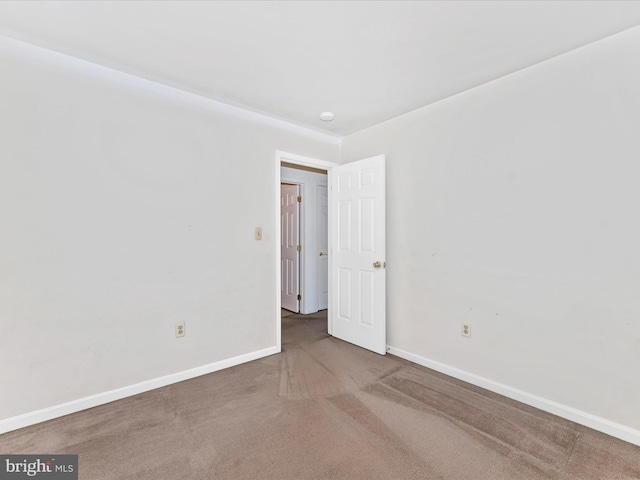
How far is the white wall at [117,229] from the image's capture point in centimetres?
199

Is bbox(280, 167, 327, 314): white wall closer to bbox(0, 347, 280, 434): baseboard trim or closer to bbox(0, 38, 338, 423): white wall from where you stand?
bbox(0, 38, 338, 423): white wall

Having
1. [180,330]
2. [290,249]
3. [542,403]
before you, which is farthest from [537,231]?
[290,249]

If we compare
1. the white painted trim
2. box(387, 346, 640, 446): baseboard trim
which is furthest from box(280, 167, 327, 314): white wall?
box(387, 346, 640, 446): baseboard trim

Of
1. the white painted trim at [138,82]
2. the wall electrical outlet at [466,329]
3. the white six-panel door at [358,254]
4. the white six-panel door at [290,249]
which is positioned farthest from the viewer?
the white six-panel door at [290,249]

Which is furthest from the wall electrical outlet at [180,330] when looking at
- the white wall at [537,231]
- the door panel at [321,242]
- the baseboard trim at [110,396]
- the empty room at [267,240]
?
the door panel at [321,242]

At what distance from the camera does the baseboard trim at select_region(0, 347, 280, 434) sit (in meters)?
1.98

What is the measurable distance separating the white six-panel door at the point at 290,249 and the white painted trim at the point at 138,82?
1.61 m

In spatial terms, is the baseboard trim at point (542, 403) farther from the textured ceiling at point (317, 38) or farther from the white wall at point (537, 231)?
the textured ceiling at point (317, 38)

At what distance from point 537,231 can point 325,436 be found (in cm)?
196

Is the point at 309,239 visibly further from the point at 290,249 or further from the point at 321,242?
the point at 290,249

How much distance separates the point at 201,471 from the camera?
5.35ft

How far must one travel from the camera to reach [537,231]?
220cm

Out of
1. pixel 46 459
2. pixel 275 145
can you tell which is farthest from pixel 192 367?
pixel 275 145

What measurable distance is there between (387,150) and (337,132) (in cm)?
67
